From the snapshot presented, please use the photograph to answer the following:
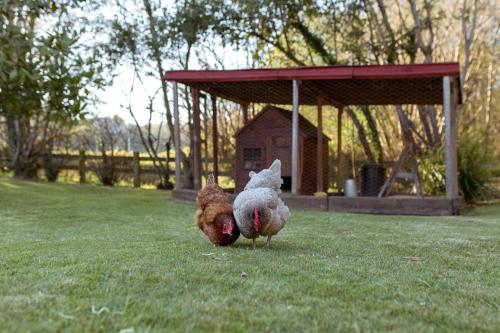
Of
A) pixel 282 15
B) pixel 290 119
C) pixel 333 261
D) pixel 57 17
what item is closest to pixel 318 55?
pixel 282 15

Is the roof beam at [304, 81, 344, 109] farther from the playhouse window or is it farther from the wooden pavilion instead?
the playhouse window

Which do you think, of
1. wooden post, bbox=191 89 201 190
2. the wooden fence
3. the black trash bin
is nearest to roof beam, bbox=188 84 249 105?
wooden post, bbox=191 89 201 190

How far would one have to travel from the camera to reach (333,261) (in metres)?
3.72

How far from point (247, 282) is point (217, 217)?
4.32 ft

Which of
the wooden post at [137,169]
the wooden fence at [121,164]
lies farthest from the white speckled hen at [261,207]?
the wooden post at [137,169]

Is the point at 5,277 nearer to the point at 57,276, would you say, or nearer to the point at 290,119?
the point at 57,276

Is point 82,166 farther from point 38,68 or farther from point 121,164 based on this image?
point 38,68

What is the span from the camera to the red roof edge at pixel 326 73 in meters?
8.06

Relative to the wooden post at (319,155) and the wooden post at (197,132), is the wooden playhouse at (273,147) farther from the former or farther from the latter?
the wooden post at (197,132)

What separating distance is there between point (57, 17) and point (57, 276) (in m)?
12.2

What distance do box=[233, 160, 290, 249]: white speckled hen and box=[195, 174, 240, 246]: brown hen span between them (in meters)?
0.09

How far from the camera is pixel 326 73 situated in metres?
8.62

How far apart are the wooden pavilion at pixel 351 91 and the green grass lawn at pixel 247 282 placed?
265 cm

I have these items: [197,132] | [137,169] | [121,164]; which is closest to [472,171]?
[197,132]
